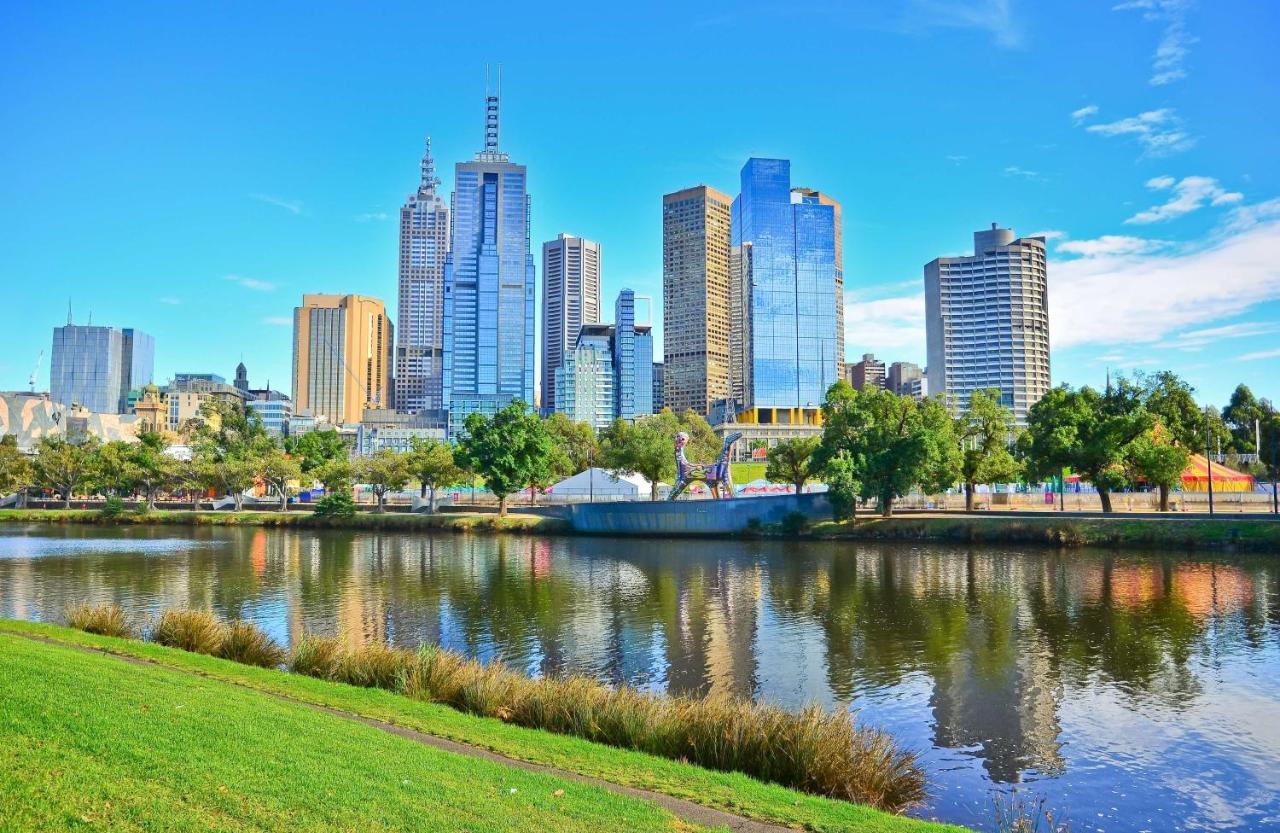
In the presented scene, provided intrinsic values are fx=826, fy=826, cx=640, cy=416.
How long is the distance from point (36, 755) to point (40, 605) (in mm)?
28804

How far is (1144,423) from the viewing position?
196ft

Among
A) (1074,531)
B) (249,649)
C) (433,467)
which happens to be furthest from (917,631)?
(433,467)

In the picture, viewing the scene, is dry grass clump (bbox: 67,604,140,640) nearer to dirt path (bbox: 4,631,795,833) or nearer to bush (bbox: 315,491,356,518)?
dirt path (bbox: 4,631,795,833)

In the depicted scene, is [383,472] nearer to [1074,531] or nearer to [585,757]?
[1074,531]

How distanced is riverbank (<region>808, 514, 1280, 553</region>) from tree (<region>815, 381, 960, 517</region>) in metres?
3.05

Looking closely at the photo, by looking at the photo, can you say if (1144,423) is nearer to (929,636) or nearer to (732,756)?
(929,636)

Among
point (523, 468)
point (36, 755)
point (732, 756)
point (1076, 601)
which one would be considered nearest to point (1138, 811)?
point (732, 756)

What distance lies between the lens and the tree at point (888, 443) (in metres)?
62.1

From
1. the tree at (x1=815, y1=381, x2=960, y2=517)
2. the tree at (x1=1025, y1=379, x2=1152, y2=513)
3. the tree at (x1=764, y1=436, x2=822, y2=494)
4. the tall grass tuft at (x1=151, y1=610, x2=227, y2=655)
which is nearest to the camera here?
the tall grass tuft at (x1=151, y1=610, x2=227, y2=655)

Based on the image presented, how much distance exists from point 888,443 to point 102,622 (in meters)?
53.8

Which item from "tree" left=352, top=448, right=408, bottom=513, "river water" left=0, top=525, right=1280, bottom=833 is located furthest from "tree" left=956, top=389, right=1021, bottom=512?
"tree" left=352, top=448, right=408, bottom=513

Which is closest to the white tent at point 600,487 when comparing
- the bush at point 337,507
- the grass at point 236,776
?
the bush at point 337,507

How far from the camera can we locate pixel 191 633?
2094cm

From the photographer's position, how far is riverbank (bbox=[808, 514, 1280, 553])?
47656 mm
